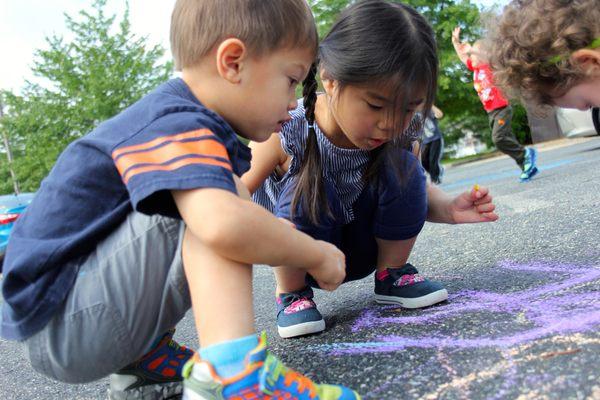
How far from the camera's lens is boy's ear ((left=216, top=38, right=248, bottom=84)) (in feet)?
3.84

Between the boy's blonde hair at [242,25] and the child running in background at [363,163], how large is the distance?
425 millimetres

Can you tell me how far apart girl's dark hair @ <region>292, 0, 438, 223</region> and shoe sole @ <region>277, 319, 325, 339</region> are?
323 mm

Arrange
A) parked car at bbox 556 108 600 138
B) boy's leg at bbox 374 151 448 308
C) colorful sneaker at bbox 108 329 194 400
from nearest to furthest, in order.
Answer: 1. colorful sneaker at bbox 108 329 194 400
2. boy's leg at bbox 374 151 448 308
3. parked car at bbox 556 108 600 138

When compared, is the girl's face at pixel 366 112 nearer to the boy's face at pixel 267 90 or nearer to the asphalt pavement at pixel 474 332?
the boy's face at pixel 267 90

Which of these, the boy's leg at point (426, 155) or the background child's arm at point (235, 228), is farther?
the boy's leg at point (426, 155)

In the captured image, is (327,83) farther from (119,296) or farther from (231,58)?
(119,296)

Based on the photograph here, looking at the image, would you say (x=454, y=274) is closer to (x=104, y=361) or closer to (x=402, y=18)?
(x=402, y=18)

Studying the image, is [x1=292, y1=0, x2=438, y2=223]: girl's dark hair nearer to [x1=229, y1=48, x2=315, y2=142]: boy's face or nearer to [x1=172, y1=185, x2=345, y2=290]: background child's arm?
[x1=229, y1=48, x2=315, y2=142]: boy's face

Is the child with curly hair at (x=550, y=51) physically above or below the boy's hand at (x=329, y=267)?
above

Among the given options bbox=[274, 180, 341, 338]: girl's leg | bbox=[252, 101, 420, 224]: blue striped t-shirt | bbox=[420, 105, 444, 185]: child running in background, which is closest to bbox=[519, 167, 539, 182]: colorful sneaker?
bbox=[420, 105, 444, 185]: child running in background

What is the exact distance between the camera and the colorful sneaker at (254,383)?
957 millimetres

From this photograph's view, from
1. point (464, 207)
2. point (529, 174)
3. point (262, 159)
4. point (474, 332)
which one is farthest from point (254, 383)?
point (529, 174)

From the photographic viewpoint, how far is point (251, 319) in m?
1.00

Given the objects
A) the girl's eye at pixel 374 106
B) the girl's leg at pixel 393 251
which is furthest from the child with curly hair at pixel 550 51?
the girl's leg at pixel 393 251
